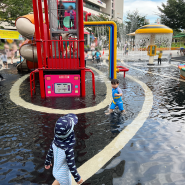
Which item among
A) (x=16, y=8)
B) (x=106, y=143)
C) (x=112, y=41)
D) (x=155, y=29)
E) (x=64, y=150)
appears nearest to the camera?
(x=64, y=150)

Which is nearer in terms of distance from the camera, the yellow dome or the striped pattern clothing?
the striped pattern clothing

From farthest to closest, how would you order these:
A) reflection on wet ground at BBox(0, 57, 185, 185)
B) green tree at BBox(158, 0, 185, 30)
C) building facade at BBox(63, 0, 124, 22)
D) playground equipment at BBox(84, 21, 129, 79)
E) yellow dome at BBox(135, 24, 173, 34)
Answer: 1. building facade at BBox(63, 0, 124, 22)
2. green tree at BBox(158, 0, 185, 30)
3. yellow dome at BBox(135, 24, 173, 34)
4. playground equipment at BBox(84, 21, 129, 79)
5. reflection on wet ground at BBox(0, 57, 185, 185)

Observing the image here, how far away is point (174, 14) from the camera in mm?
32500

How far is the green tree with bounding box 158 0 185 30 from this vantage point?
3244 cm

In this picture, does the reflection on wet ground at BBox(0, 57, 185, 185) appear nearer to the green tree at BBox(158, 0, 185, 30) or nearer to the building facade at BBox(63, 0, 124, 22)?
the green tree at BBox(158, 0, 185, 30)

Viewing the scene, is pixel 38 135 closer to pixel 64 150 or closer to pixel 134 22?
pixel 64 150

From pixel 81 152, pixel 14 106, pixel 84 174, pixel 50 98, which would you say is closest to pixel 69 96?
pixel 50 98

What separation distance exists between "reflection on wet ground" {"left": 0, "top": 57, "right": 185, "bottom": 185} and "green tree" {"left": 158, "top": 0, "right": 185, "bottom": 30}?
32.8 m

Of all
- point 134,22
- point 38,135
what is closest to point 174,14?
point 134,22

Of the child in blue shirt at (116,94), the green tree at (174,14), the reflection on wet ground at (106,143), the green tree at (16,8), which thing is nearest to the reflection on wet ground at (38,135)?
the reflection on wet ground at (106,143)

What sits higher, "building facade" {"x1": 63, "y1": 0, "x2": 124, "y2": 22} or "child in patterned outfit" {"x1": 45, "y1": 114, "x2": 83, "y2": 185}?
"building facade" {"x1": 63, "y1": 0, "x2": 124, "y2": 22}

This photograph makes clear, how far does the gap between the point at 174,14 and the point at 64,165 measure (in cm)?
3709

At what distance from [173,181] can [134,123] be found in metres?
1.81

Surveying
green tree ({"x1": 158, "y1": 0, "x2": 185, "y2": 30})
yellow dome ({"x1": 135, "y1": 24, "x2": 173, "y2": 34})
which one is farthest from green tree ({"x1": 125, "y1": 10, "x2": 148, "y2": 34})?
yellow dome ({"x1": 135, "y1": 24, "x2": 173, "y2": 34})
